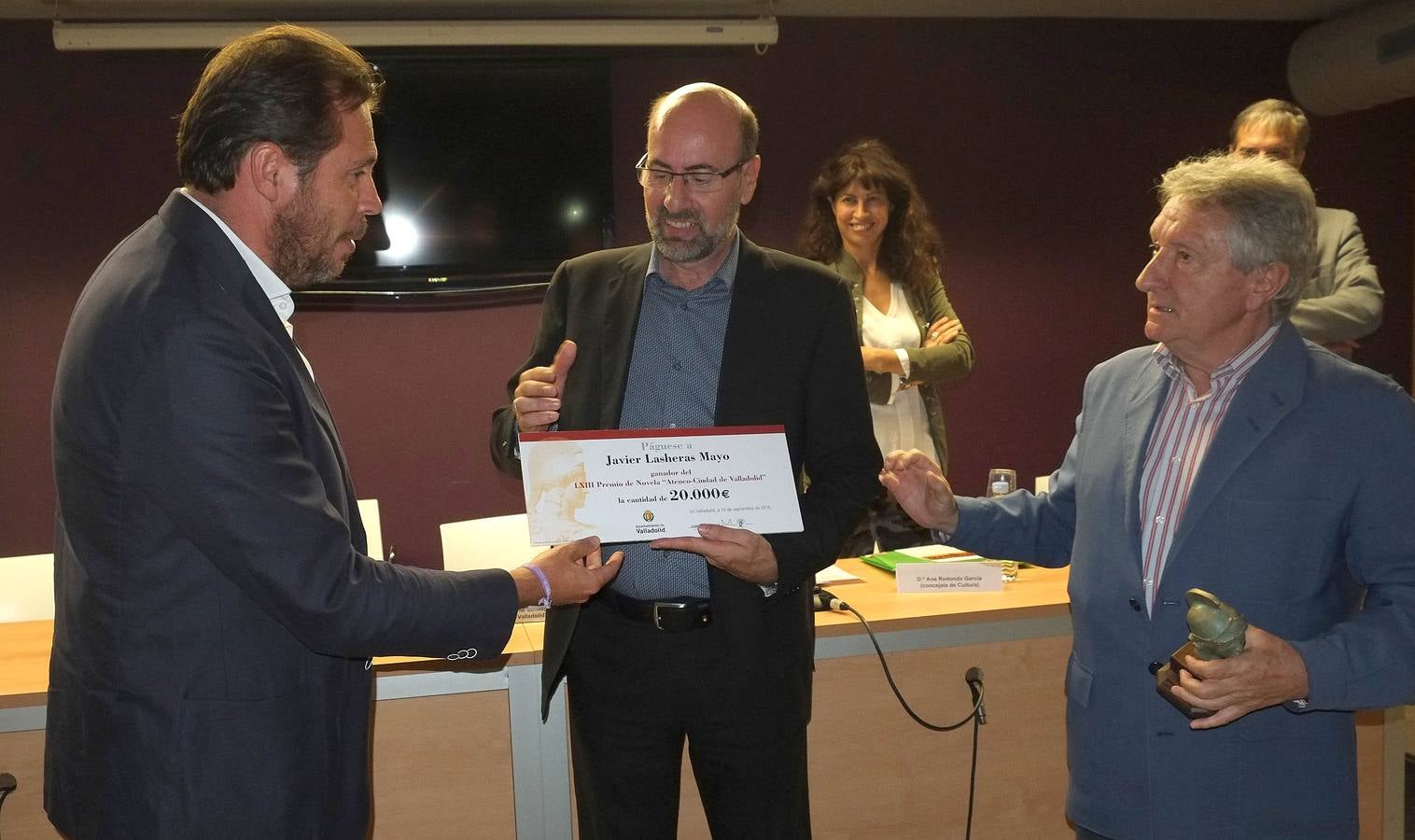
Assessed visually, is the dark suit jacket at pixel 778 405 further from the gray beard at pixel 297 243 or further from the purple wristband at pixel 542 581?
the gray beard at pixel 297 243

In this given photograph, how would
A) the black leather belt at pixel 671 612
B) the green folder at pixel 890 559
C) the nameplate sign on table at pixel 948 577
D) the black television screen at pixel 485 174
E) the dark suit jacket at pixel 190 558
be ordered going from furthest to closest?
the black television screen at pixel 485 174, the green folder at pixel 890 559, the nameplate sign on table at pixel 948 577, the black leather belt at pixel 671 612, the dark suit jacket at pixel 190 558

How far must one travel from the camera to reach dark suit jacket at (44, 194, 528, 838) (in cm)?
144

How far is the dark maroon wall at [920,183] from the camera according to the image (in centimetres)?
504

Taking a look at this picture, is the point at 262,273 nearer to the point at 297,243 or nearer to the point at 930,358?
the point at 297,243

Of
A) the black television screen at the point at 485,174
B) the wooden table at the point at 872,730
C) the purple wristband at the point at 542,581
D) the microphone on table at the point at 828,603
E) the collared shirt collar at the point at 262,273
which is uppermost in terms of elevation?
the black television screen at the point at 485,174

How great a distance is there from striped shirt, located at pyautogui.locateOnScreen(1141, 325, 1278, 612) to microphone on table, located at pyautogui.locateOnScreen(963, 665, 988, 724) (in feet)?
3.17

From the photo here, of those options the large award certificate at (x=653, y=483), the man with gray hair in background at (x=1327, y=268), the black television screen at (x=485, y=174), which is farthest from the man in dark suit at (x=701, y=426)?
the black television screen at (x=485, y=174)

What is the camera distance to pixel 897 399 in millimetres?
4039

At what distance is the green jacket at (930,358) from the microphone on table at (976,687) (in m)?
1.35

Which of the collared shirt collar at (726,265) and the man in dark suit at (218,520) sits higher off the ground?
the collared shirt collar at (726,265)

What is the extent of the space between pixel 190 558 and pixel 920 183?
4.86 metres

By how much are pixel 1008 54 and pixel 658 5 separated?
191 centimetres

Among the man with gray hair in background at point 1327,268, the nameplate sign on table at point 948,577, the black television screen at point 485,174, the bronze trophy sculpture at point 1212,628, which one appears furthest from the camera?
the black television screen at point 485,174

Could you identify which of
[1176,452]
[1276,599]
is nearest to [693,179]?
[1176,452]
